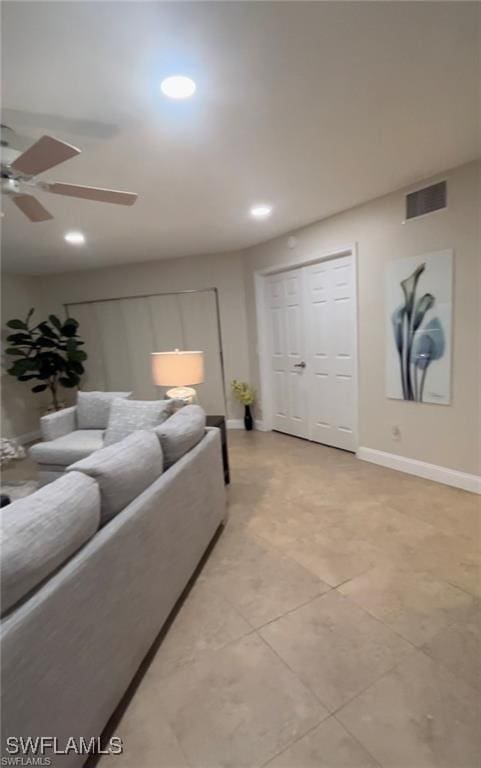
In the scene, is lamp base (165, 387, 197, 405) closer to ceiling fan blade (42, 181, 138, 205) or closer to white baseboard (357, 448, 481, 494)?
ceiling fan blade (42, 181, 138, 205)

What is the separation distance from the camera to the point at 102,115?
1.73m

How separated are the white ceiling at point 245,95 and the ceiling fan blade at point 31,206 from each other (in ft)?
1.10

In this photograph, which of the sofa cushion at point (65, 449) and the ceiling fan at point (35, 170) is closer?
the ceiling fan at point (35, 170)

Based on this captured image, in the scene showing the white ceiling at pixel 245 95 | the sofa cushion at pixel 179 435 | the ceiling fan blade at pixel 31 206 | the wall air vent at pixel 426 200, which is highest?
the white ceiling at pixel 245 95

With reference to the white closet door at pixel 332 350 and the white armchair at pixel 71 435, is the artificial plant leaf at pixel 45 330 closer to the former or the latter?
the white armchair at pixel 71 435

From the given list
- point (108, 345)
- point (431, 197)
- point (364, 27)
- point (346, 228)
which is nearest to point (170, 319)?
point (108, 345)

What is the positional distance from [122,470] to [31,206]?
5.41 ft

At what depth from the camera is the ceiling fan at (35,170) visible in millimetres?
1453

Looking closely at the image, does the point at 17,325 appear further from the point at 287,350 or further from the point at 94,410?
the point at 287,350

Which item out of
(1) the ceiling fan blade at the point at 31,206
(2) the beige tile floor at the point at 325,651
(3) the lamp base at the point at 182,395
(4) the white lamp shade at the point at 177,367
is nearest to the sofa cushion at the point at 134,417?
(3) the lamp base at the point at 182,395

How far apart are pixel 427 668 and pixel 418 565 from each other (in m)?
0.65

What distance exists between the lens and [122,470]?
1490 mm

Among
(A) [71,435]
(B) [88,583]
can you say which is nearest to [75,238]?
(A) [71,435]

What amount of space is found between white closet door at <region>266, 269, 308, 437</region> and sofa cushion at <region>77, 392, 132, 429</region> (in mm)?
1940
